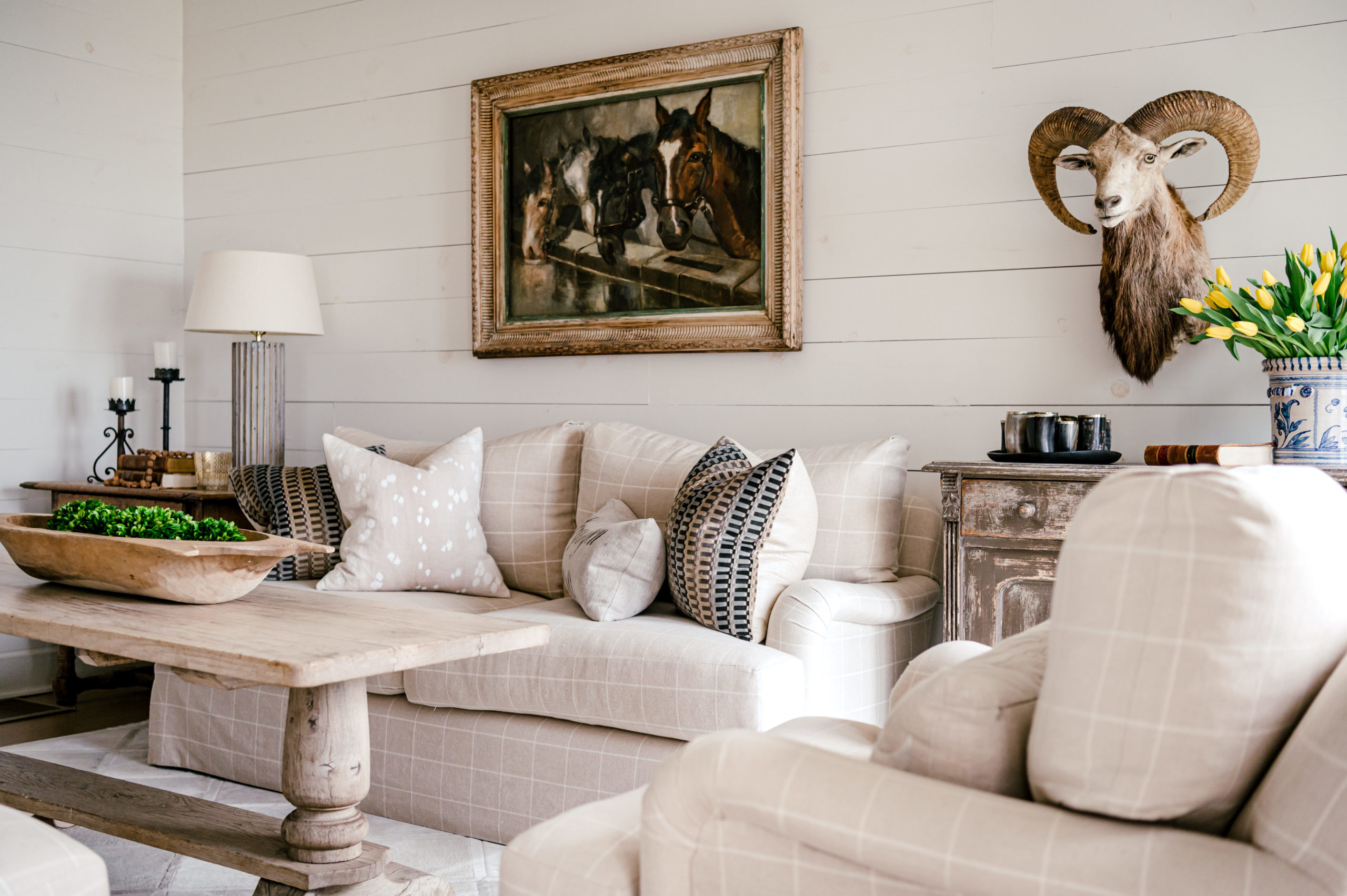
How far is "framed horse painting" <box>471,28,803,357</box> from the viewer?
3.05m

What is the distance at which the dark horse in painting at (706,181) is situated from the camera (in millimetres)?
3088

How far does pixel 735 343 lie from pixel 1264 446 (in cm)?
140

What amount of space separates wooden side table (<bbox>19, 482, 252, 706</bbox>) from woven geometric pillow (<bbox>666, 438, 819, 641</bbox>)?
1.56m

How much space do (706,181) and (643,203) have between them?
0.70 feet

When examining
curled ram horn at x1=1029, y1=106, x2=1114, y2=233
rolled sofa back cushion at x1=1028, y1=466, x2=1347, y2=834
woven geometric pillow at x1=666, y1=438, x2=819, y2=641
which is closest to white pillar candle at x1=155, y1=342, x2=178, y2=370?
woven geometric pillow at x1=666, y1=438, x2=819, y2=641

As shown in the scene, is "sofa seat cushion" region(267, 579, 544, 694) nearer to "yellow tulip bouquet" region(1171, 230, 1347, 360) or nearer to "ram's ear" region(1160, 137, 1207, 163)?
"yellow tulip bouquet" region(1171, 230, 1347, 360)

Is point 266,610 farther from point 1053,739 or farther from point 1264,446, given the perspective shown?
point 1264,446

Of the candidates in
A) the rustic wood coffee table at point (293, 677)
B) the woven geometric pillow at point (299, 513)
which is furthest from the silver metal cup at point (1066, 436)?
the woven geometric pillow at point (299, 513)

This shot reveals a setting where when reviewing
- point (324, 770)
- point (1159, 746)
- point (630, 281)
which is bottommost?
point (324, 770)

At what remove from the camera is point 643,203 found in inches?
129

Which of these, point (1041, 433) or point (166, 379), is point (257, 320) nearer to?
point (166, 379)

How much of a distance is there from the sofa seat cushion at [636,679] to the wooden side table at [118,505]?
1249 mm

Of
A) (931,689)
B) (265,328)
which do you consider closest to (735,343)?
(265,328)

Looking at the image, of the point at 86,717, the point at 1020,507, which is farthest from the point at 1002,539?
the point at 86,717
